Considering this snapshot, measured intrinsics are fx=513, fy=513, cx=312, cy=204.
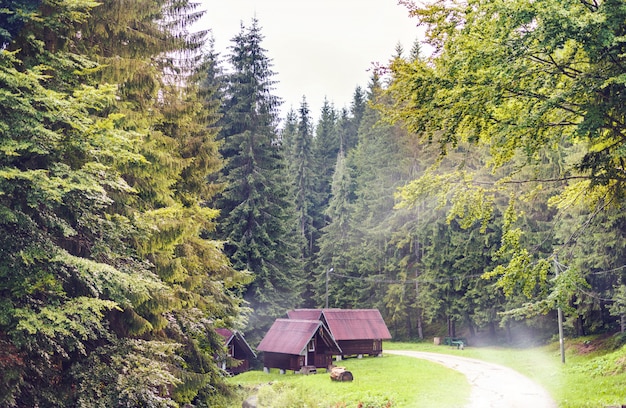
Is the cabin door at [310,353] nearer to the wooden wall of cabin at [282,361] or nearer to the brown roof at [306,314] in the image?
the wooden wall of cabin at [282,361]

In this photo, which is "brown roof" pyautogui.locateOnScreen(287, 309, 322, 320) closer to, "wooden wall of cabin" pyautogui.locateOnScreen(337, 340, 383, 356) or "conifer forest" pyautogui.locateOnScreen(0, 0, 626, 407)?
"wooden wall of cabin" pyautogui.locateOnScreen(337, 340, 383, 356)

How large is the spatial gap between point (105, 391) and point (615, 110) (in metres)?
8.91

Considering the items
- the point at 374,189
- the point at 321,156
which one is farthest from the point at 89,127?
the point at 321,156

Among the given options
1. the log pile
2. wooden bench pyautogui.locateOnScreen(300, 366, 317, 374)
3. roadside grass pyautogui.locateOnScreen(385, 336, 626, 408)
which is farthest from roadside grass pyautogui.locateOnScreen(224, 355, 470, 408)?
roadside grass pyautogui.locateOnScreen(385, 336, 626, 408)

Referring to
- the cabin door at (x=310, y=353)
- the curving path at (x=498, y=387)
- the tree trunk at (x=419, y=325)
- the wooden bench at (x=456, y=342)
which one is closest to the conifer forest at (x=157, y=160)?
the curving path at (x=498, y=387)

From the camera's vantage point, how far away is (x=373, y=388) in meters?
20.0

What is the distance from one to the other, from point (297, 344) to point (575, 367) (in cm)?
1348

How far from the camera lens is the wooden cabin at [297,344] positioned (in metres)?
28.2

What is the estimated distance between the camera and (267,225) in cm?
3259

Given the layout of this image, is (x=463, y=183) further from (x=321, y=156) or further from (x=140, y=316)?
(x=321, y=156)

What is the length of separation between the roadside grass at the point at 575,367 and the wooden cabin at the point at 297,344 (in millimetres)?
8173

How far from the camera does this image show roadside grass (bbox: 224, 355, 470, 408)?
56.4 feet

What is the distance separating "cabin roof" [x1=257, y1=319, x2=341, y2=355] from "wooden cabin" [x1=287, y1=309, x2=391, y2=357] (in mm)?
2512

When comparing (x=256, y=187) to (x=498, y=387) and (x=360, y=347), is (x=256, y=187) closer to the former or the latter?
(x=360, y=347)
